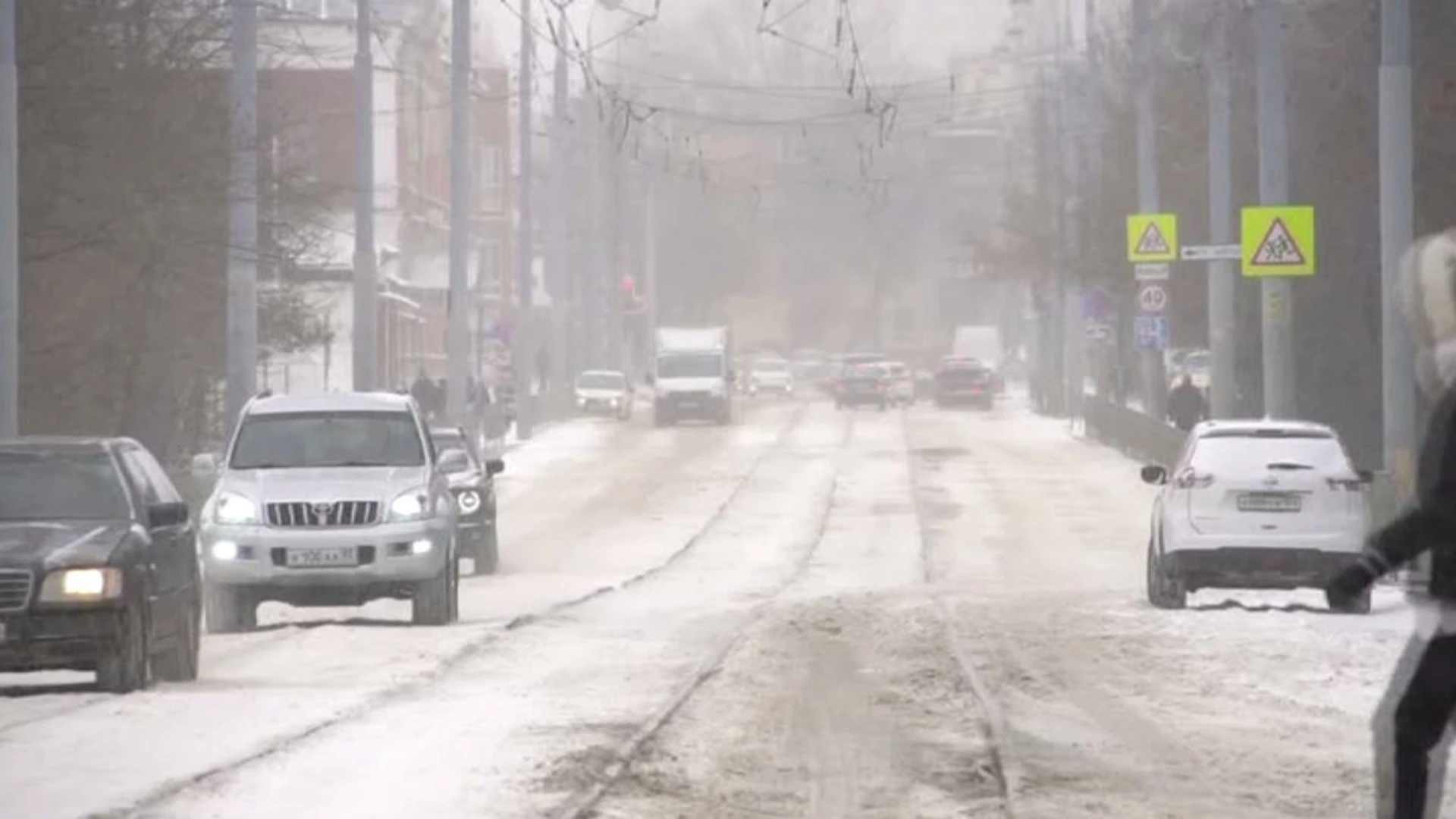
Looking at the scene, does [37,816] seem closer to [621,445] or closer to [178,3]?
[178,3]

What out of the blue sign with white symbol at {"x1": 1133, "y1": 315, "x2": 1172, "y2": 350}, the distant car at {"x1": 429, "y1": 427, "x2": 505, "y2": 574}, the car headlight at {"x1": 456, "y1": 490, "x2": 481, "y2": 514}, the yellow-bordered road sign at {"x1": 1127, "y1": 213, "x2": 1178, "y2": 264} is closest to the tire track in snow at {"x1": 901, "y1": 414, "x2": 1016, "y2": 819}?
the distant car at {"x1": 429, "y1": 427, "x2": 505, "y2": 574}

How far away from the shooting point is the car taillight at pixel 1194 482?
27844 mm

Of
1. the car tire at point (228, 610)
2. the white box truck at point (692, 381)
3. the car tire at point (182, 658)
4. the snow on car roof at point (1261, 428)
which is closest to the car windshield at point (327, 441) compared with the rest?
the car tire at point (228, 610)

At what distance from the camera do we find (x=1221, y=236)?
48.7m

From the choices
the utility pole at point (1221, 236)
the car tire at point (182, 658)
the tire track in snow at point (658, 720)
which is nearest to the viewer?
the tire track in snow at point (658, 720)

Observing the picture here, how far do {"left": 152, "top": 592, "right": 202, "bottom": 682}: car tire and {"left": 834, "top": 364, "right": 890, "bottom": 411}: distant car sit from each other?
8240cm

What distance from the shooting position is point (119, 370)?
1650 inches

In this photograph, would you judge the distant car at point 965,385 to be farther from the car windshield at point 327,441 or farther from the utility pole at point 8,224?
the car windshield at point 327,441

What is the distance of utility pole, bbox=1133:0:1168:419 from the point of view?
57534mm

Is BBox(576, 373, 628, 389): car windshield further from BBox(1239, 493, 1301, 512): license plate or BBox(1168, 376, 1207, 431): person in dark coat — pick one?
BBox(1239, 493, 1301, 512): license plate

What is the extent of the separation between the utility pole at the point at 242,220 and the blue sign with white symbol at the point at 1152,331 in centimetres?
2294

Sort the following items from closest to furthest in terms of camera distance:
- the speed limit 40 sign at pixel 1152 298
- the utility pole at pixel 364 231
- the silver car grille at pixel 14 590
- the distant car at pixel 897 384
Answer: the silver car grille at pixel 14 590
the utility pole at pixel 364 231
the speed limit 40 sign at pixel 1152 298
the distant car at pixel 897 384

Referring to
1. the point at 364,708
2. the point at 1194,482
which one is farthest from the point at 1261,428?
the point at 364,708

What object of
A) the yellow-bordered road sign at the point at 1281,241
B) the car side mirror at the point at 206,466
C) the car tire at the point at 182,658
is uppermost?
the yellow-bordered road sign at the point at 1281,241
